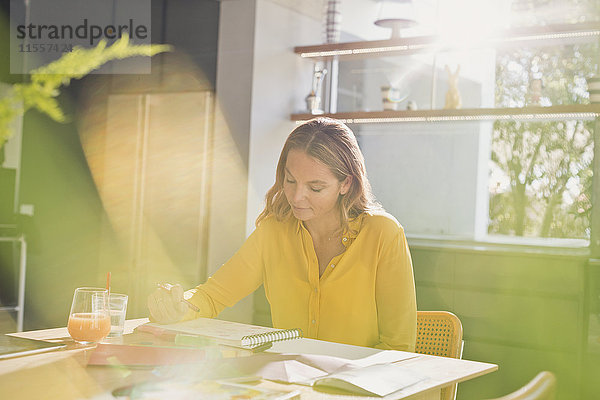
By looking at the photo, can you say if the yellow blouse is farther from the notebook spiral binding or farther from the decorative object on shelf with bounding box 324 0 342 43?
the decorative object on shelf with bounding box 324 0 342 43

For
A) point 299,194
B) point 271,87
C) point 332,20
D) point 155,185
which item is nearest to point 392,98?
point 332,20

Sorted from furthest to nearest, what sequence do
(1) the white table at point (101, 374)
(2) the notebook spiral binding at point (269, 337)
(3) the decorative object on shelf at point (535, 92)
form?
(3) the decorative object on shelf at point (535, 92) → (2) the notebook spiral binding at point (269, 337) → (1) the white table at point (101, 374)

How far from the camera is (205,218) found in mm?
4422

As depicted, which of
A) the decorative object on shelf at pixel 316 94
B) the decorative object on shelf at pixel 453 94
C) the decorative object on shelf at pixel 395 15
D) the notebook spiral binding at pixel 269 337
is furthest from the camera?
the decorative object on shelf at pixel 316 94

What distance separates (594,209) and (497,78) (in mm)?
901

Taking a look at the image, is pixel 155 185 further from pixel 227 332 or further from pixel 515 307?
pixel 227 332

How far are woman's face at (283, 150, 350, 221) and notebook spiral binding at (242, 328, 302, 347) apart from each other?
0.47m

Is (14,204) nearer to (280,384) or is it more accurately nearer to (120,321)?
(120,321)

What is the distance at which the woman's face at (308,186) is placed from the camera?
200cm

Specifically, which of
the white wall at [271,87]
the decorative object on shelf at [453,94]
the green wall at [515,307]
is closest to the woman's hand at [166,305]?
the green wall at [515,307]

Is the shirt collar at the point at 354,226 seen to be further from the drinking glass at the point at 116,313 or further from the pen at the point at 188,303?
the drinking glass at the point at 116,313

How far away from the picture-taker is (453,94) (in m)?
4.05

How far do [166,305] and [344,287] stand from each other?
53 centimetres

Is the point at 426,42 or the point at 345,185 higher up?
the point at 426,42
